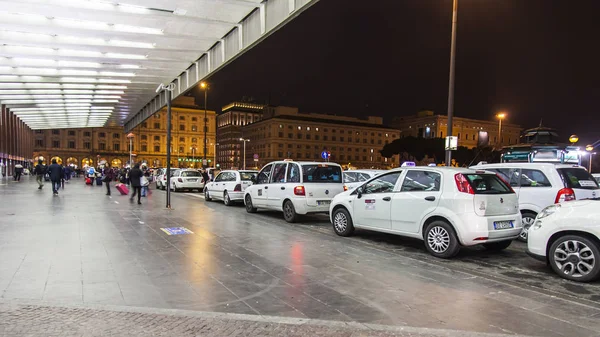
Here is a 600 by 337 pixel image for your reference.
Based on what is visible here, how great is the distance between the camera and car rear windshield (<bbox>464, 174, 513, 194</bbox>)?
23.5 ft

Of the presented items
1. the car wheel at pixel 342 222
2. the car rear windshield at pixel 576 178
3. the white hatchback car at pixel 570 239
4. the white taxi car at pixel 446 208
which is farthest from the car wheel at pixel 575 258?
the car wheel at pixel 342 222

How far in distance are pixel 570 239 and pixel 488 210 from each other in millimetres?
1346

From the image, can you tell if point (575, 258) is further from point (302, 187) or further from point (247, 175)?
point (247, 175)

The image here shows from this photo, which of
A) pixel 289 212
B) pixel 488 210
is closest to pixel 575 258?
pixel 488 210

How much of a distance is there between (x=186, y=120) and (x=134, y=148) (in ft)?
57.6

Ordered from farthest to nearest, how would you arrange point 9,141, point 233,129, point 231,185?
point 233,129 → point 9,141 → point 231,185


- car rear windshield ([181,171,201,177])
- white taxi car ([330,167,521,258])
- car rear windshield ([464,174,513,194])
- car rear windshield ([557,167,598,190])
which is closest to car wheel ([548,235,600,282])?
white taxi car ([330,167,521,258])

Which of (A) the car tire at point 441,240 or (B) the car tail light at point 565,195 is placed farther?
(B) the car tail light at point 565,195

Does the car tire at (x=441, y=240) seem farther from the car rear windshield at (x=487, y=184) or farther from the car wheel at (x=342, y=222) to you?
the car wheel at (x=342, y=222)

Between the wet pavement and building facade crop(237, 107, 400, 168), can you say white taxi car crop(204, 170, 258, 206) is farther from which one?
building facade crop(237, 107, 400, 168)

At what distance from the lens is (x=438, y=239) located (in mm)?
7309

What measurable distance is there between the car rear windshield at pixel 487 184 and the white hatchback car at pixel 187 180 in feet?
71.7

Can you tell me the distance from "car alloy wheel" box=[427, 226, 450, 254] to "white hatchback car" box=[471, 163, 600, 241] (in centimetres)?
304

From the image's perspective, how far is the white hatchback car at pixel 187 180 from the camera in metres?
26.5
